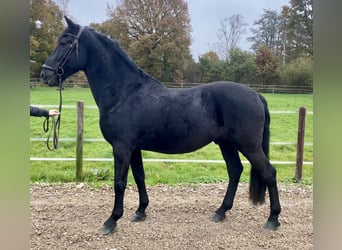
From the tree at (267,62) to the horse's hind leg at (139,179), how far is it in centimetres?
115

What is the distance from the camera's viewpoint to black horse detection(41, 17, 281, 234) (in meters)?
2.26

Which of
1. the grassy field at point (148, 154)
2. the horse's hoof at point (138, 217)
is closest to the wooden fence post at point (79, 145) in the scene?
the grassy field at point (148, 154)

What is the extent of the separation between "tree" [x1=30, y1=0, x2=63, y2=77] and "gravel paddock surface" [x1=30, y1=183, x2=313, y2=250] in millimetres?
1172

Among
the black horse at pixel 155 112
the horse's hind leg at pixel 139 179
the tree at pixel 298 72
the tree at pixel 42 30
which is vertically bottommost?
the horse's hind leg at pixel 139 179

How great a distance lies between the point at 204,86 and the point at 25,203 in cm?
146

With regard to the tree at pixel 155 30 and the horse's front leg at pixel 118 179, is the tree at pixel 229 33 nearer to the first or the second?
the tree at pixel 155 30

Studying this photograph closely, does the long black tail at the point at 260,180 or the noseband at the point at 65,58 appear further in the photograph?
the long black tail at the point at 260,180

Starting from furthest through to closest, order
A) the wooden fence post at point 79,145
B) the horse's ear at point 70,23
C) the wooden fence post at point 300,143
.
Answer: the wooden fence post at point 79,145 → the wooden fence post at point 300,143 → the horse's ear at point 70,23

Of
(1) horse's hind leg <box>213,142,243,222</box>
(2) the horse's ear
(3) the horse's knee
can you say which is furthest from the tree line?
(3) the horse's knee

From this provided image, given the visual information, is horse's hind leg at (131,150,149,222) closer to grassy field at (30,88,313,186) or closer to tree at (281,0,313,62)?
grassy field at (30,88,313,186)

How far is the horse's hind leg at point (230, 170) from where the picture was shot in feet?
8.34

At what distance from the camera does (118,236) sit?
7.41 feet
